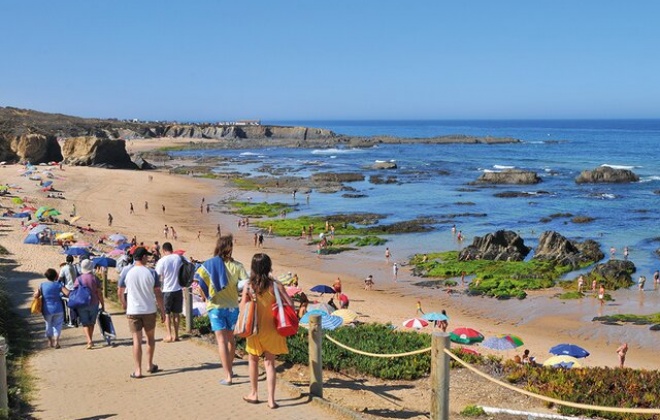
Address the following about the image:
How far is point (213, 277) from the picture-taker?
767 cm

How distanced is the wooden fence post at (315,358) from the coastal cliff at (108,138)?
6555 cm

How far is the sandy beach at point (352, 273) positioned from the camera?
63.8 feet

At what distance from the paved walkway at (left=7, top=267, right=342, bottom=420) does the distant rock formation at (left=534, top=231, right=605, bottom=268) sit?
2291 cm

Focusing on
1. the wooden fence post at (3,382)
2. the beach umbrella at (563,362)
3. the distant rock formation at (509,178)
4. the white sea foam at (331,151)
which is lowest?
the beach umbrella at (563,362)

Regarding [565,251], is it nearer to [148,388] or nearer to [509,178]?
[148,388]

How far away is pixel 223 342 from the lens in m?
8.02

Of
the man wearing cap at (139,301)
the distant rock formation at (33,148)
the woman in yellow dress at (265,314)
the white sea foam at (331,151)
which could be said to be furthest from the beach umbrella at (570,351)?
the white sea foam at (331,151)

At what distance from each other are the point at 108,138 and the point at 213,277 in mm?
94499

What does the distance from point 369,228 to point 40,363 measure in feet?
98.3

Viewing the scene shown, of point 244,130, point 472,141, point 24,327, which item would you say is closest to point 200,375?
point 24,327

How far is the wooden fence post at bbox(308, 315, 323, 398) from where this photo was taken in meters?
7.80

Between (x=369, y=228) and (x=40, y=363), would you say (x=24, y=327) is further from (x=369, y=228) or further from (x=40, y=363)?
(x=369, y=228)

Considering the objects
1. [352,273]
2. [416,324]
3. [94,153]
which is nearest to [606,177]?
[352,273]

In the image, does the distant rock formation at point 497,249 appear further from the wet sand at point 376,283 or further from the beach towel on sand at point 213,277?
the beach towel on sand at point 213,277
